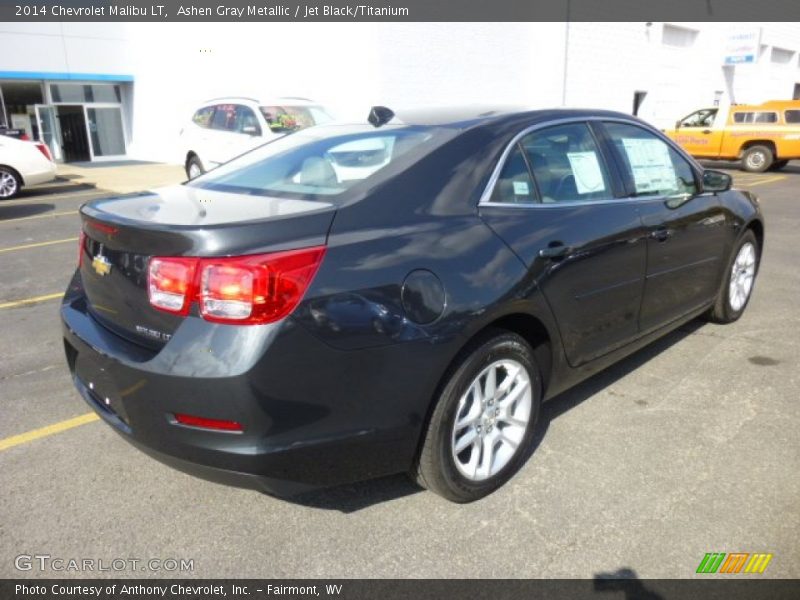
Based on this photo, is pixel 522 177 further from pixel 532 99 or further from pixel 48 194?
pixel 532 99

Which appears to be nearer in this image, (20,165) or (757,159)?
(20,165)

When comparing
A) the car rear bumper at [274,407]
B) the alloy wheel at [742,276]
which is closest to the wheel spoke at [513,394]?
the car rear bumper at [274,407]

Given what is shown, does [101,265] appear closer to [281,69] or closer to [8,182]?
[8,182]

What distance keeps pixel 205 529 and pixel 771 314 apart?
4.80 meters

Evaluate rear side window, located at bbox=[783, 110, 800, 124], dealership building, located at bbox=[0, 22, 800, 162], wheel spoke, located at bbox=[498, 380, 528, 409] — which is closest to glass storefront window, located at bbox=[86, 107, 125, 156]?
dealership building, located at bbox=[0, 22, 800, 162]

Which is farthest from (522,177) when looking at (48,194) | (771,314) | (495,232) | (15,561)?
(48,194)

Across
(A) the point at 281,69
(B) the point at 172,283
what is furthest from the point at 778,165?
(B) the point at 172,283

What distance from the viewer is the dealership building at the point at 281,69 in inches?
713

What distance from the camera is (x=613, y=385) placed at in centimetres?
379

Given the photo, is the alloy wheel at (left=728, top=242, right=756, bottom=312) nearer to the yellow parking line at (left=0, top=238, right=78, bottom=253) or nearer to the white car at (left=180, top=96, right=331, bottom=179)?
the white car at (left=180, top=96, right=331, bottom=179)

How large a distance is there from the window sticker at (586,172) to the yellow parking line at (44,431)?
295cm

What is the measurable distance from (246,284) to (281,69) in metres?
18.3

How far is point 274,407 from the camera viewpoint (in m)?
2.07

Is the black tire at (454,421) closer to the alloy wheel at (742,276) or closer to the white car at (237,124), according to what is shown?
the alloy wheel at (742,276)
